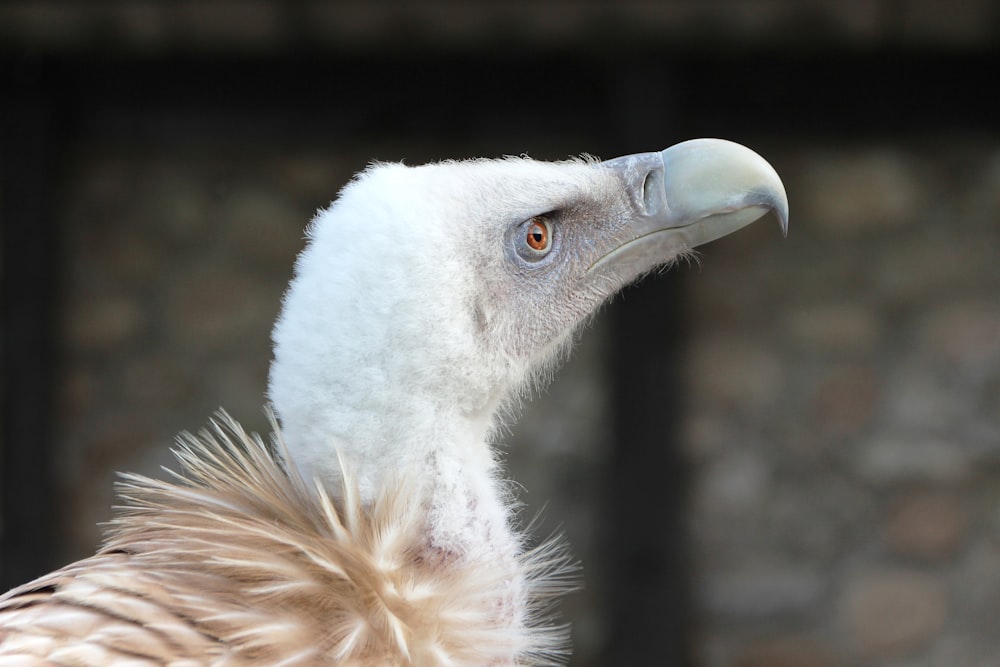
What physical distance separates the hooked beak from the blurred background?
1.88 meters

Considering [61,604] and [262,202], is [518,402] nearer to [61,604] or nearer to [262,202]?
[61,604]

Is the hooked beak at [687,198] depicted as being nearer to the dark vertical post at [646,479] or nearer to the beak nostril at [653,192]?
the beak nostril at [653,192]

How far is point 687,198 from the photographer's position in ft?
4.67

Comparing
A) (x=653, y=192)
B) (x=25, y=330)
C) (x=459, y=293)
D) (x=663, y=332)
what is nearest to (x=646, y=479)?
(x=663, y=332)

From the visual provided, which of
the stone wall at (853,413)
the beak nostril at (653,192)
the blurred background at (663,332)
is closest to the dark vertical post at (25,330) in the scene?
the blurred background at (663,332)

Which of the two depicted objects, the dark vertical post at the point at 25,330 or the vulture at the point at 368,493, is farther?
the dark vertical post at the point at 25,330

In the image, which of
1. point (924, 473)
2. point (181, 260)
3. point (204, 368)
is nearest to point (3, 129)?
point (181, 260)

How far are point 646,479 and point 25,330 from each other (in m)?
1.77

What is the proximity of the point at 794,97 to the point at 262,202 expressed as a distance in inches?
60.7

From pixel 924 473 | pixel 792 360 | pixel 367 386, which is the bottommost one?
pixel 367 386

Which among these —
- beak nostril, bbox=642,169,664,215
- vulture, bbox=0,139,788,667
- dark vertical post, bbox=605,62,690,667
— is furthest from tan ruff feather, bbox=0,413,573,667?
dark vertical post, bbox=605,62,690,667

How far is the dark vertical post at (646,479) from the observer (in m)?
3.37

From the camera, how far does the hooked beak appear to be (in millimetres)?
1381

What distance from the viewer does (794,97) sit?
3402mm
